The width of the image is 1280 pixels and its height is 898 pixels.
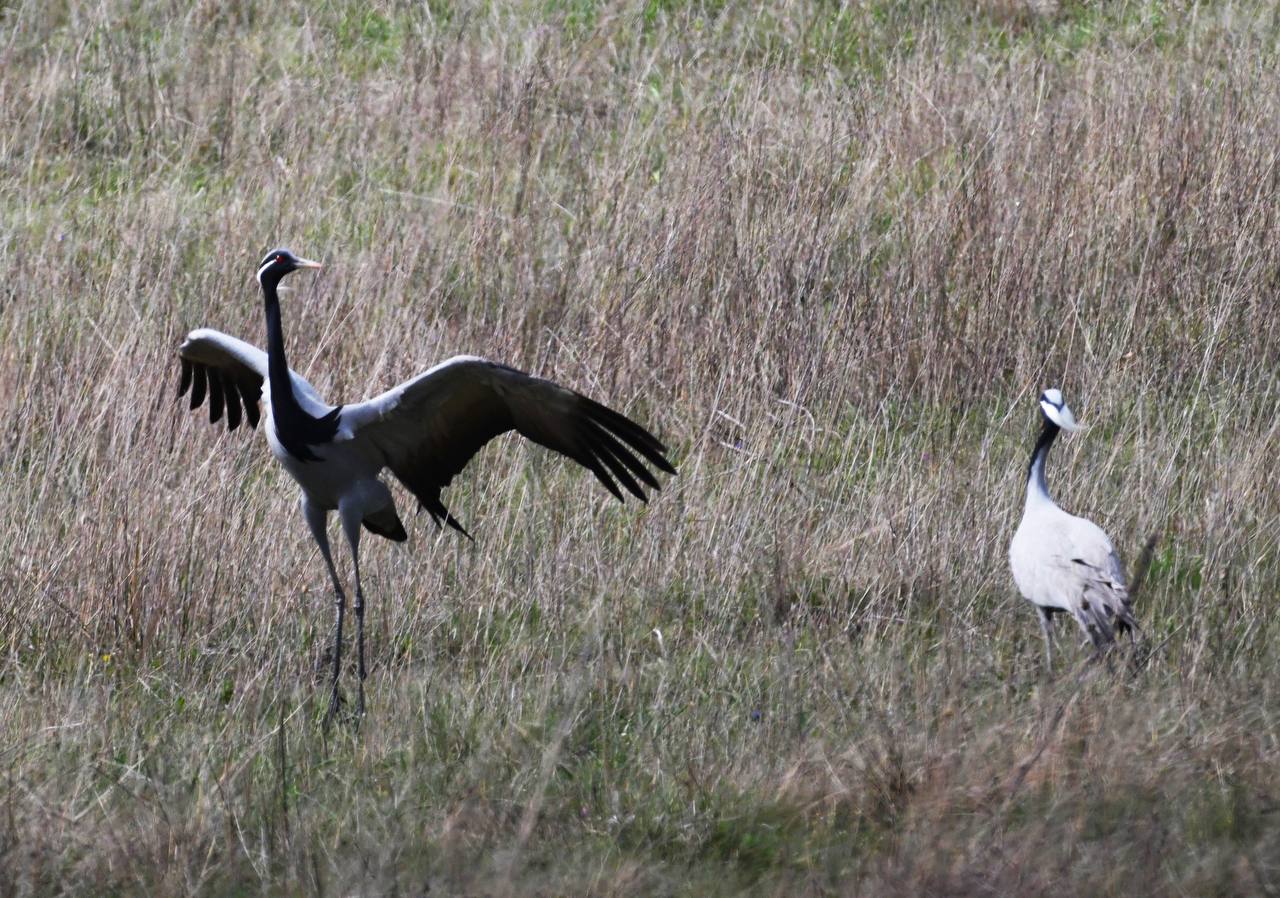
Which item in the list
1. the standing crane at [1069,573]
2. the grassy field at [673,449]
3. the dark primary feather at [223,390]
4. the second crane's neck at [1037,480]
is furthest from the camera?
the dark primary feather at [223,390]

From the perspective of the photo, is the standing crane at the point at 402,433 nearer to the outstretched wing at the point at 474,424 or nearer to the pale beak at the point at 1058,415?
the outstretched wing at the point at 474,424

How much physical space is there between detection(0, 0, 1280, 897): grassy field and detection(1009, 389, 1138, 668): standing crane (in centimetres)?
13

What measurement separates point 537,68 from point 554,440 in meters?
4.08

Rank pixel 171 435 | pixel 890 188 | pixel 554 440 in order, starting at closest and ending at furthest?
pixel 554 440
pixel 171 435
pixel 890 188

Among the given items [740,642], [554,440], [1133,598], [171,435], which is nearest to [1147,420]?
[1133,598]

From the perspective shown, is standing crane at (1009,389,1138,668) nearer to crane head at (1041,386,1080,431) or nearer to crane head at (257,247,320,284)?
crane head at (1041,386,1080,431)

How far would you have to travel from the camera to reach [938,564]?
4758 millimetres

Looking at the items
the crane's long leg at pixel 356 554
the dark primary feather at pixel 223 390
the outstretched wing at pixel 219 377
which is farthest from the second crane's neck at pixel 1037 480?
the dark primary feather at pixel 223 390

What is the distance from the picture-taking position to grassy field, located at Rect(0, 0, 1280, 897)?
3441 mm

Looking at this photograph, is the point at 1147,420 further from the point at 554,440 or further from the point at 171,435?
the point at 171,435

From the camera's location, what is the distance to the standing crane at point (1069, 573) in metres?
4.13

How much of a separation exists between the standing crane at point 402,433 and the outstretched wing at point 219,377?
0.11 feet

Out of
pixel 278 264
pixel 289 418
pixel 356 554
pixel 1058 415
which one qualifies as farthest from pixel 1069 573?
pixel 278 264

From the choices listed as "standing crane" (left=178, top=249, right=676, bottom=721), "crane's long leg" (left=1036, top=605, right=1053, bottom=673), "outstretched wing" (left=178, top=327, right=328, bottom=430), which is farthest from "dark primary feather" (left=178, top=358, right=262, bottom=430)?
"crane's long leg" (left=1036, top=605, right=1053, bottom=673)
